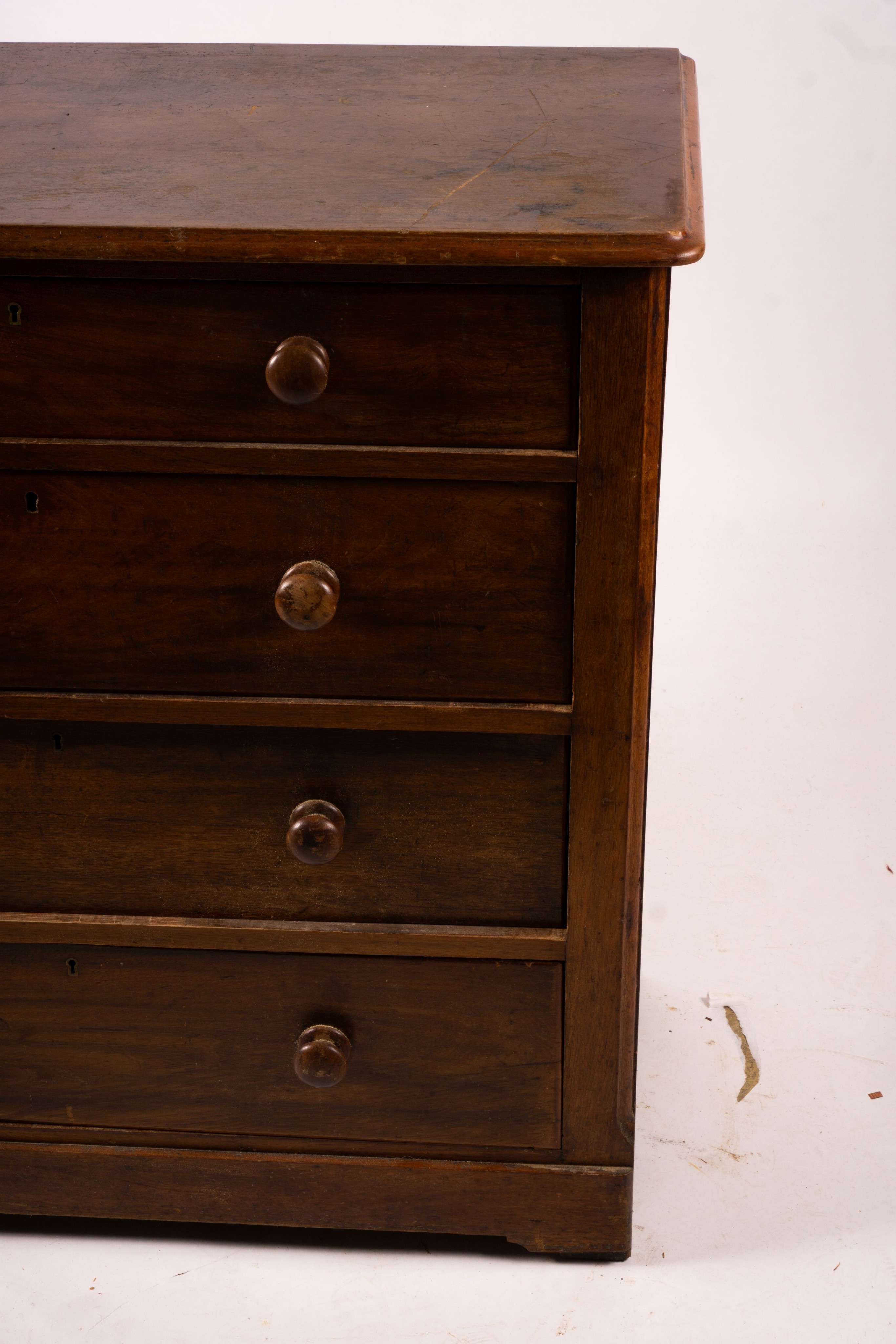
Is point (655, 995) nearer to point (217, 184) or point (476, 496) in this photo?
point (476, 496)

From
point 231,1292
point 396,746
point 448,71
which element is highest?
point 448,71

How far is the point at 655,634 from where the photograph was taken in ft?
9.74

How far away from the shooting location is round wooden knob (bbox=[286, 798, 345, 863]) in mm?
1421

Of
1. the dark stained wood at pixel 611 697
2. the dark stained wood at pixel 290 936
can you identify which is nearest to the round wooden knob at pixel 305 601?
the dark stained wood at pixel 611 697

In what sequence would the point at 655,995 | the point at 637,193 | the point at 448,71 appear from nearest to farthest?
1. the point at 637,193
2. the point at 448,71
3. the point at 655,995

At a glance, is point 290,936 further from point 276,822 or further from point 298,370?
point 298,370

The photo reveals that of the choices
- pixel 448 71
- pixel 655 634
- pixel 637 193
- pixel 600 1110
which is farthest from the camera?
pixel 655 634

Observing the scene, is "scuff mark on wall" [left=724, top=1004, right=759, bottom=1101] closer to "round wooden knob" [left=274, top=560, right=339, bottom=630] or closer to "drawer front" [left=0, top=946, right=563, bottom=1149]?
"drawer front" [left=0, top=946, right=563, bottom=1149]

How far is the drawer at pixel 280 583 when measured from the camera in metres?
1.34

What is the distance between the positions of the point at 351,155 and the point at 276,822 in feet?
2.11

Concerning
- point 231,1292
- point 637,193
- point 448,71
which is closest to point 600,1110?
point 231,1292

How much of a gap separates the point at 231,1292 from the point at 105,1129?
8.5 inches

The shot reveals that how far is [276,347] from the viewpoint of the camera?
1.28m

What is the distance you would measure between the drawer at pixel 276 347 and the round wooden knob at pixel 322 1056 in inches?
23.8
